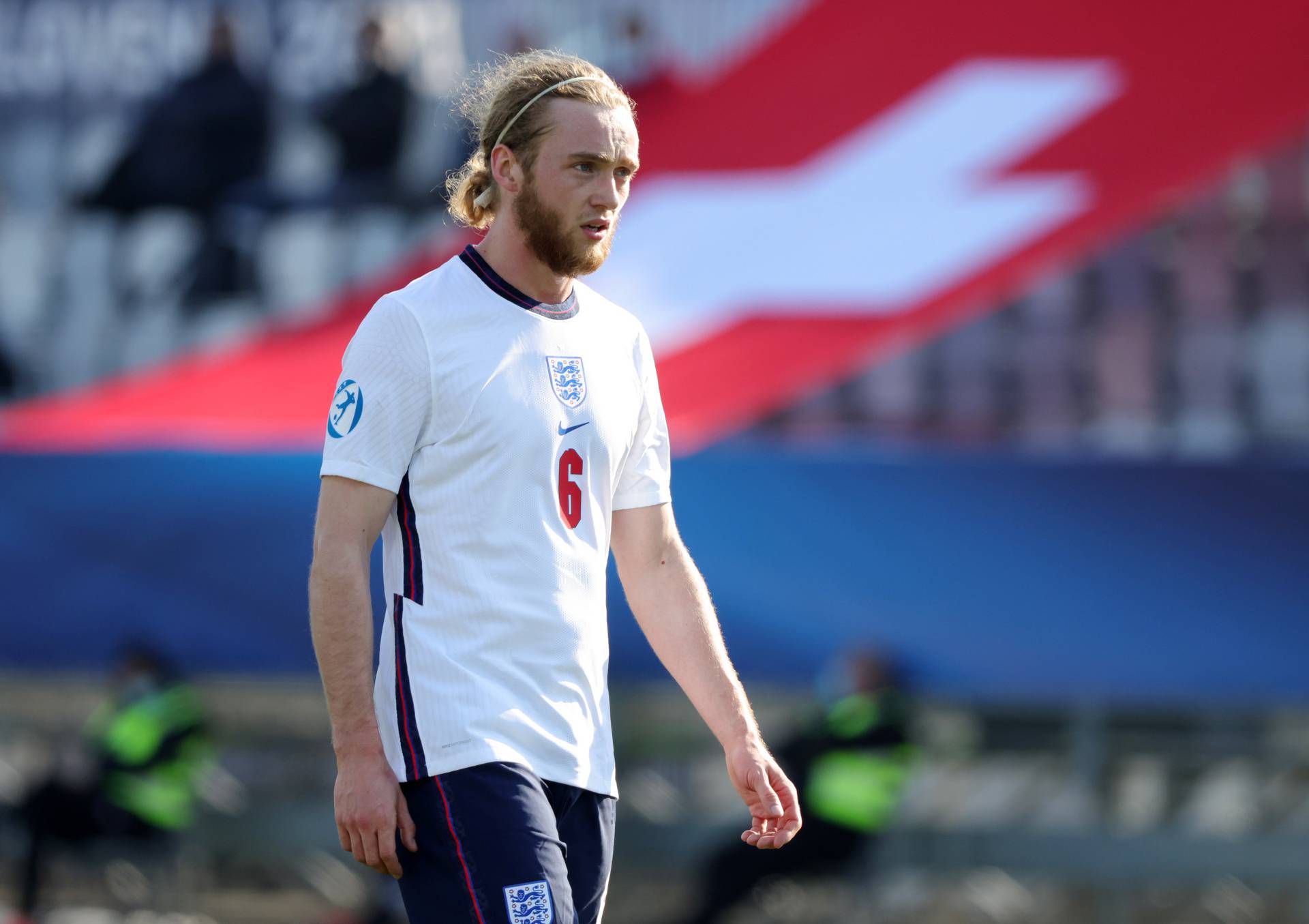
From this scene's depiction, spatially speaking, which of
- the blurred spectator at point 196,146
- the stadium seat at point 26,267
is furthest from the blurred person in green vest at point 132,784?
the stadium seat at point 26,267

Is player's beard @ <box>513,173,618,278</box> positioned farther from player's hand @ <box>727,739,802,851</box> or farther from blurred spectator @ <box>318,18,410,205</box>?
blurred spectator @ <box>318,18,410,205</box>

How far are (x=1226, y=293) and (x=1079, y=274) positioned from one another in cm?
78

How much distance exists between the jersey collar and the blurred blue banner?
2824mm

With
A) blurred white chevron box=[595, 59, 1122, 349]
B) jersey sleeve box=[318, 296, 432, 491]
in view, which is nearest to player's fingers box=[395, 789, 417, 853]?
jersey sleeve box=[318, 296, 432, 491]

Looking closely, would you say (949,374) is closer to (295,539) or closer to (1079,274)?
(1079,274)

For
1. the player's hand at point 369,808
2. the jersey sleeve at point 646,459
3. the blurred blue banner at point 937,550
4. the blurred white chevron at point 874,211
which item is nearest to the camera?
the player's hand at point 369,808

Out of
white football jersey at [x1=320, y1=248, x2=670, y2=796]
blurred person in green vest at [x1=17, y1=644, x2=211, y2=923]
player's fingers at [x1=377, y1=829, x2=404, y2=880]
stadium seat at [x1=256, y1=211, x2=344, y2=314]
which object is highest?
stadium seat at [x1=256, y1=211, x2=344, y2=314]

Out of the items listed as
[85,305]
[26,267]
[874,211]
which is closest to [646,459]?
[874,211]

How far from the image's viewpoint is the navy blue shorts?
6.54 feet

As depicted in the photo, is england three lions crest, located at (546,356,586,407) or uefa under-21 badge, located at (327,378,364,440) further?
england three lions crest, located at (546,356,586,407)

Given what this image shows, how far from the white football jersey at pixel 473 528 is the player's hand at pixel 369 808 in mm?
76

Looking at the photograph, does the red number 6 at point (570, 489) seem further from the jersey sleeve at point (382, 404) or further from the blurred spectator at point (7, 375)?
the blurred spectator at point (7, 375)

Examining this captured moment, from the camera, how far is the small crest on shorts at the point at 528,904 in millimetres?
1983

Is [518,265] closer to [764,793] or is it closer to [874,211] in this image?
[764,793]
